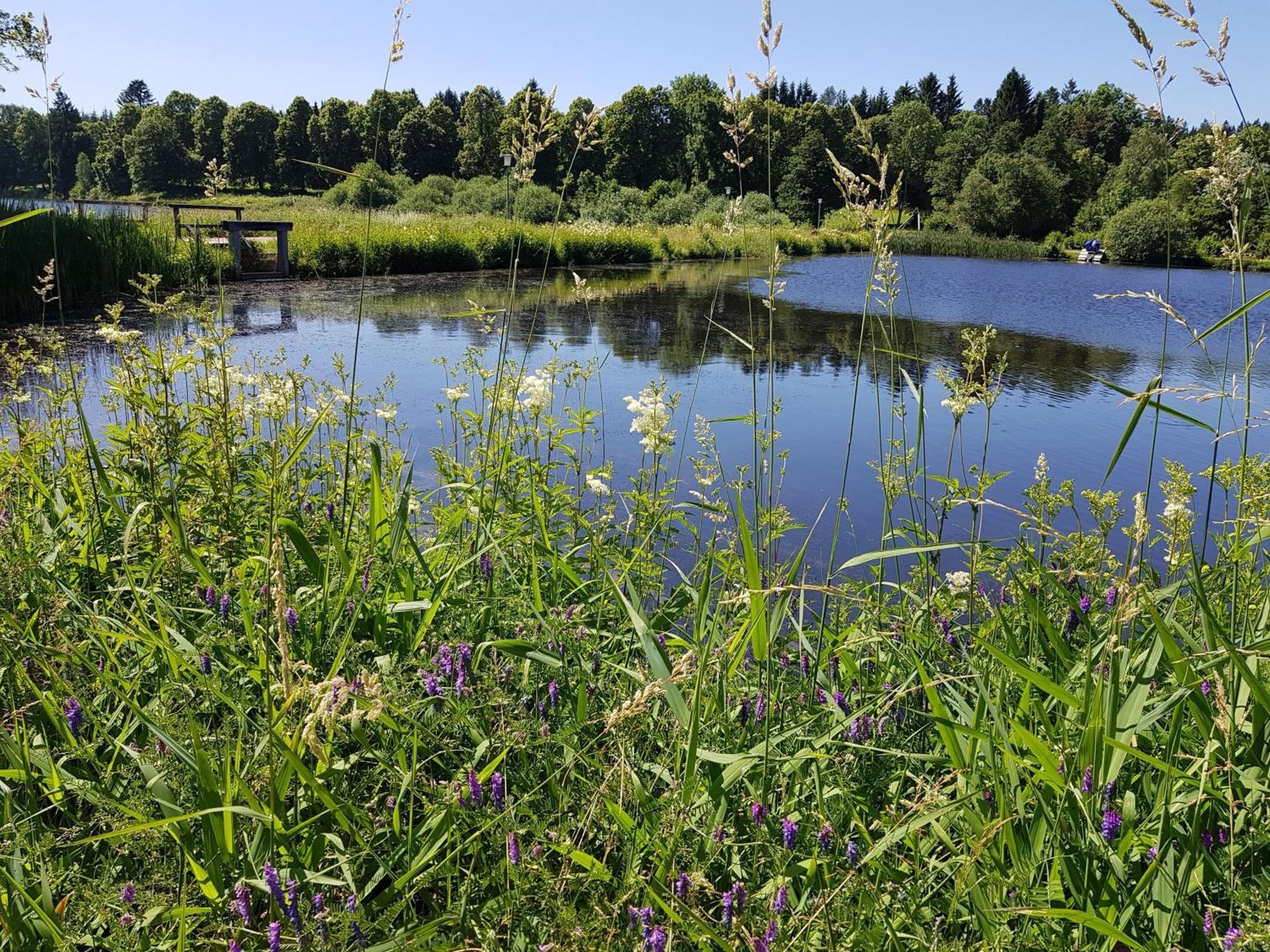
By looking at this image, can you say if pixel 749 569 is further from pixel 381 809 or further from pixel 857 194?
pixel 857 194

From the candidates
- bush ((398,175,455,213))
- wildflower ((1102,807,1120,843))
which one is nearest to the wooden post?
bush ((398,175,455,213))

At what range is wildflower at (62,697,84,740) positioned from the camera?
154 centimetres

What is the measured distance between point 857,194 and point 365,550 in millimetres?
1544

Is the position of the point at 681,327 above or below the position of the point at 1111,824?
above

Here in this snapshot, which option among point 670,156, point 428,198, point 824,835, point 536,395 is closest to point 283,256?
point 536,395

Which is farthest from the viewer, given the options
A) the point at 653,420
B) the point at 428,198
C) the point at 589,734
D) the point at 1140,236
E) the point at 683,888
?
the point at 1140,236

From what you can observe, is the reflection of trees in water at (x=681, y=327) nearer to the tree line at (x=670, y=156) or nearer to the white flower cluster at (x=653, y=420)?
the white flower cluster at (x=653, y=420)

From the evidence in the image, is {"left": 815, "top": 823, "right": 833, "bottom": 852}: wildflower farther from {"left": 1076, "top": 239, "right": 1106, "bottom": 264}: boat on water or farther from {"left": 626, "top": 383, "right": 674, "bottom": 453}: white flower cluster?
{"left": 1076, "top": 239, "right": 1106, "bottom": 264}: boat on water

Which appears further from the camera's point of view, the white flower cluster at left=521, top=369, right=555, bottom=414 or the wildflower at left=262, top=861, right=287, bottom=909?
the white flower cluster at left=521, top=369, right=555, bottom=414

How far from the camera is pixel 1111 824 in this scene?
1223 millimetres

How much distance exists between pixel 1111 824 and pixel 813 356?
10469 mm

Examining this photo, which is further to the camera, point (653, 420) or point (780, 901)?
point (653, 420)

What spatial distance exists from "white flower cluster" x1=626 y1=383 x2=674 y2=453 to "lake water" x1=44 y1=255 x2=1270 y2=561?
23 centimetres

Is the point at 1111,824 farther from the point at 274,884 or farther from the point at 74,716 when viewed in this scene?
the point at 74,716
